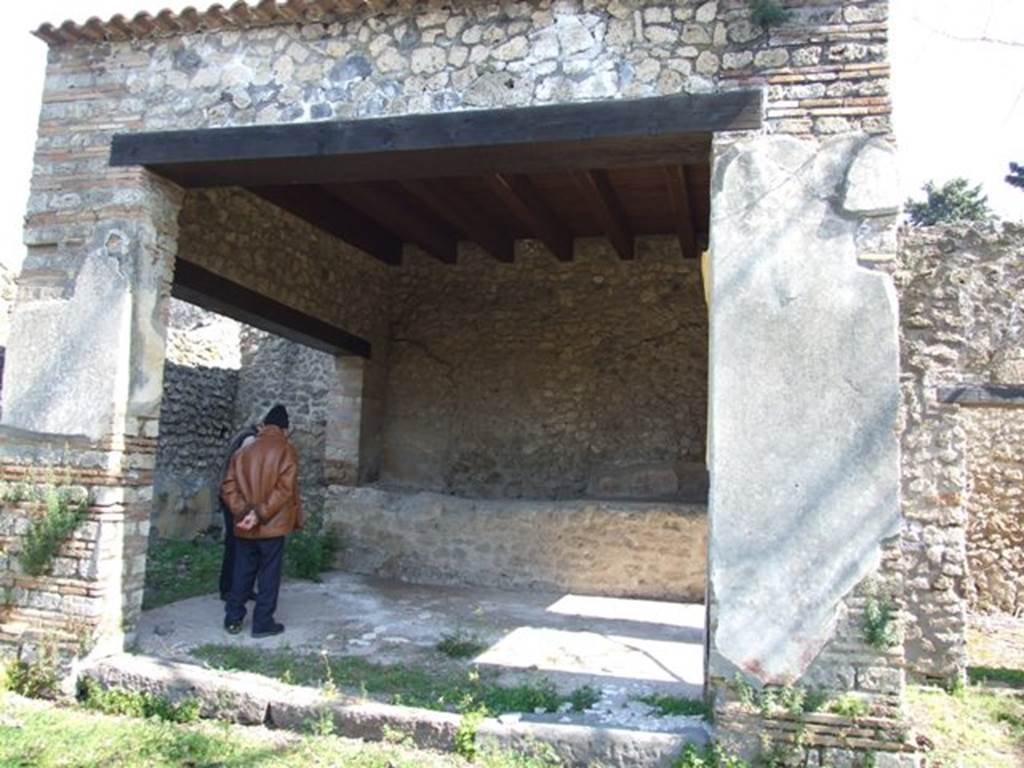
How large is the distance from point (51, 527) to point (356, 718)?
2.30 meters

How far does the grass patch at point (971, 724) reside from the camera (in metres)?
4.24

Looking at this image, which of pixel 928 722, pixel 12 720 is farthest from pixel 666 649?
pixel 12 720

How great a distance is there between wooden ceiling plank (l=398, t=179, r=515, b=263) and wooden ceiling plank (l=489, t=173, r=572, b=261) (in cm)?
41

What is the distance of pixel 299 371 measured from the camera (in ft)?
40.5

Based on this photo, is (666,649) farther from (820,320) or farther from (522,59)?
(522,59)

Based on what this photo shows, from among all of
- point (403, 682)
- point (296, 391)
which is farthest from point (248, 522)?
point (296, 391)

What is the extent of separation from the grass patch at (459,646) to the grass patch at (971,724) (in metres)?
2.70

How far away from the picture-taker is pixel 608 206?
7570 mm

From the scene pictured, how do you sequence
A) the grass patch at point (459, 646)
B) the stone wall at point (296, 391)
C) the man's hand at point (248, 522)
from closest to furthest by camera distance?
the grass patch at point (459, 646) < the man's hand at point (248, 522) < the stone wall at point (296, 391)

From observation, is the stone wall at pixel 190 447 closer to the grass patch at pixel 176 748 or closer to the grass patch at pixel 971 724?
the grass patch at pixel 176 748

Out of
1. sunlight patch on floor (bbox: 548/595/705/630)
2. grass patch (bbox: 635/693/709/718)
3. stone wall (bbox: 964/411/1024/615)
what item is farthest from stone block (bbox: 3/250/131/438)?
stone wall (bbox: 964/411/1024/615)

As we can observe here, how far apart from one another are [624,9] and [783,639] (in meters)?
3.47

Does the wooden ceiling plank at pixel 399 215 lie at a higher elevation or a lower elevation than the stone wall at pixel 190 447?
higher

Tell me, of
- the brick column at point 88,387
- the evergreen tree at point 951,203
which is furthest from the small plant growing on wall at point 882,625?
the evergreen tree at point 951,203
